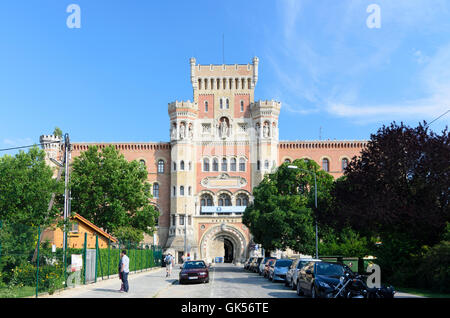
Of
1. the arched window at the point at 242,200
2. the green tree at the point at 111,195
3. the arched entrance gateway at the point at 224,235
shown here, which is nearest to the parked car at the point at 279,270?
the green tree at the point at 111,195

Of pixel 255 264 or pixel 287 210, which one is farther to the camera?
pixel 255 264

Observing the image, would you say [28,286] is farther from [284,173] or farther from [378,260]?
[284,173]

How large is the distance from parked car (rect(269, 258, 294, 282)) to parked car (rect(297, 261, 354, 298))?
8.69 m

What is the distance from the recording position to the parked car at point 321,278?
1641 centimetres

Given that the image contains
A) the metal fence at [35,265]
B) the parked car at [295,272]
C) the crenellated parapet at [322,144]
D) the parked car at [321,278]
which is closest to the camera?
the parked car at [321,278]

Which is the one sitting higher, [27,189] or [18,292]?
[27,189]

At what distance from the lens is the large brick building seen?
62.2 meters

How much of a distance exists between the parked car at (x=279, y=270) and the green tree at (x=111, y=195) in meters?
21.8

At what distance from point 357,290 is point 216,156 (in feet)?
160

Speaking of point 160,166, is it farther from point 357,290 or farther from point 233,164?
point 357,290

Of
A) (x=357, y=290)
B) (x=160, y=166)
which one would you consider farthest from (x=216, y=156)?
(x=357, y=290)

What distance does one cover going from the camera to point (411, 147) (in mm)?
25734

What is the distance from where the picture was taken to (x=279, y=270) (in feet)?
92.8

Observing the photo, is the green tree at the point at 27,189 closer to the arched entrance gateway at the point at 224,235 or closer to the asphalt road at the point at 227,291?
the asphalt road at the point at 227,291
